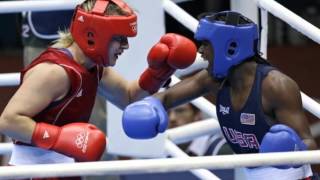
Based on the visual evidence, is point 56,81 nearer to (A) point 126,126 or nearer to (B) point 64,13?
(A) point 126,126

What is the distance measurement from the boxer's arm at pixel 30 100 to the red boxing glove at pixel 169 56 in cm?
33

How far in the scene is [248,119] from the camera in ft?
10.7

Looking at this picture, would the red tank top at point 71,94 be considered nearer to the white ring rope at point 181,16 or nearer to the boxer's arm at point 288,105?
the white ring rope at point 181,16

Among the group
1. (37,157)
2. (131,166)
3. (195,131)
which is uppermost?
(131,166)

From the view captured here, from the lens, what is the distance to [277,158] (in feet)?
8.46

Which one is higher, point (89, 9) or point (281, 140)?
point (89, 9)

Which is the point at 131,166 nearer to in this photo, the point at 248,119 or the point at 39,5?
the point at 248,119

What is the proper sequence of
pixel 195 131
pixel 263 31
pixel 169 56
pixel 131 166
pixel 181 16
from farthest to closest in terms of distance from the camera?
pixel 195 131, pixel 181 16, pixel 263 31, pixel 169 56, pixel 131 166

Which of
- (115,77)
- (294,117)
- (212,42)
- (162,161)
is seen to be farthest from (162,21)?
(162,161)

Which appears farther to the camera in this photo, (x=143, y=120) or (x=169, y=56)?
(x=169, y=56)

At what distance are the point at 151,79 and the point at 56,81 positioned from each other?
0.42 m

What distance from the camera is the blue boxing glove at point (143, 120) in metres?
3.14

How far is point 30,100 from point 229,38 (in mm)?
623

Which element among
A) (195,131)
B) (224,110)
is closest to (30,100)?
(224,110)
